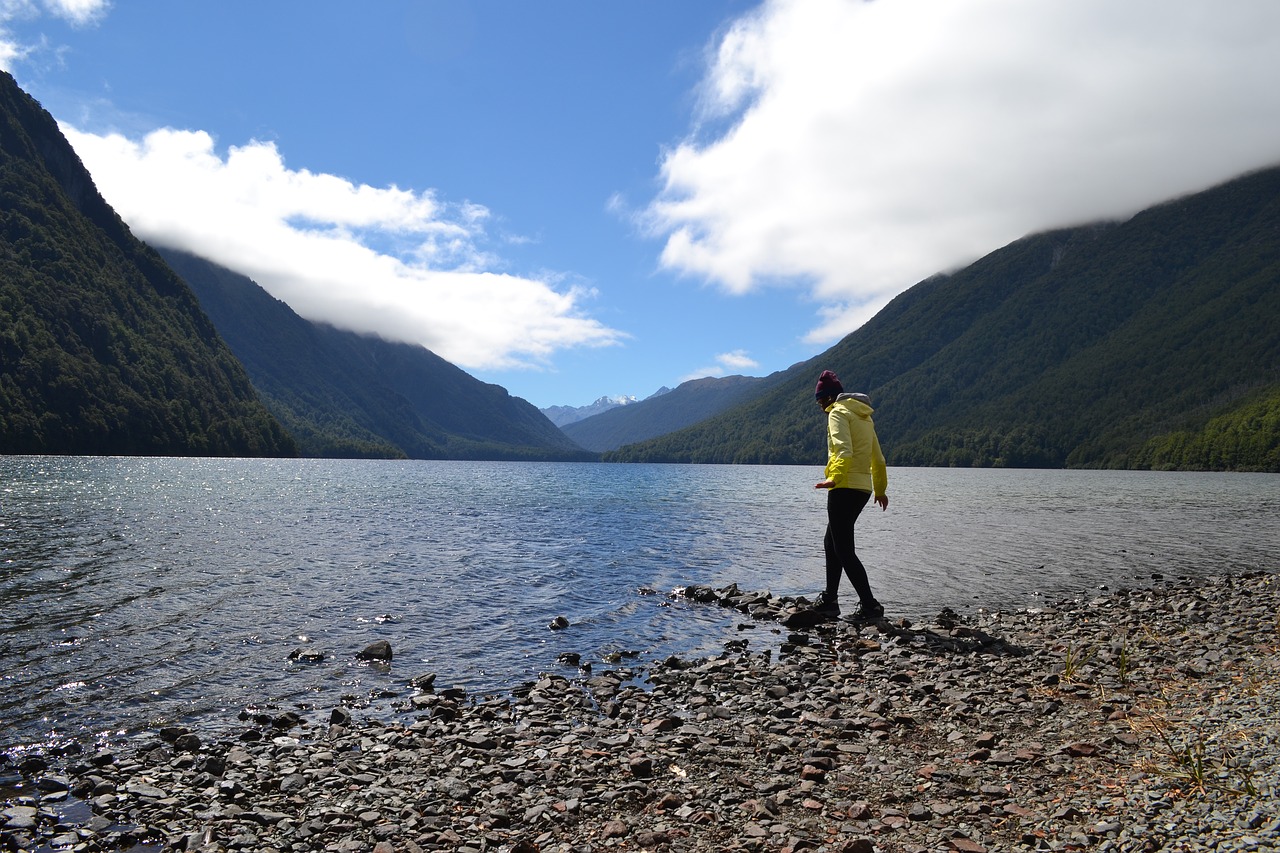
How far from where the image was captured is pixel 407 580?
81.4ft

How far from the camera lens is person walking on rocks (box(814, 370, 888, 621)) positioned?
16.2 metres

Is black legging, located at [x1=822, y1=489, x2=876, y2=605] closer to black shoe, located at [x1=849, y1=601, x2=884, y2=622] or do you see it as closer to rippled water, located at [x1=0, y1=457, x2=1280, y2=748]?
black shoe, located at [x1=849, y1=601, x2=884, y2=622]

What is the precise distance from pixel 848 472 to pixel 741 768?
8.94 metres

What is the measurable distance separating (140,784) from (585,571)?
1962 cm

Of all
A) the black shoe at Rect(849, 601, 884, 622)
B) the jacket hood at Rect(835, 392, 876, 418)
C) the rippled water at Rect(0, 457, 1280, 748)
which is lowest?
the rippled water at Rect(0, 457, 1280, 748)

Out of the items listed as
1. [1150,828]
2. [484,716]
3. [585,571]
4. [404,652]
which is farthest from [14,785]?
[585,571]

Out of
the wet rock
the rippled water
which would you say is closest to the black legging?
the rippled water

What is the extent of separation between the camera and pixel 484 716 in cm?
1154

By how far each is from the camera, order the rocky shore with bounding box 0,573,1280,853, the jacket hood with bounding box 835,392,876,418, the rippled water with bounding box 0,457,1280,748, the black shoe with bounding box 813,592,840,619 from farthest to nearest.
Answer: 1. the black shoe with bounding box 813,592,840,619
2. the jacket hood with bounding box 835,392,876,418
3. the rippled water with bounding box 0,457,1280,748
4. the rocky shore with bounding box 0,573,1280,853

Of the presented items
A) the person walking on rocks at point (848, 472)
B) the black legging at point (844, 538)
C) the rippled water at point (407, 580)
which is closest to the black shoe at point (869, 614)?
the person walking on rocks at point (848, 472)

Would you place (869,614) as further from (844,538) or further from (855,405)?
(855,405)

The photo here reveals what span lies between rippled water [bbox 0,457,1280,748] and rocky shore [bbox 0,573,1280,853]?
2125 millimetres

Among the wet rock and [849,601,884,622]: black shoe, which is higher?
[849,601,884,622]: black shoe

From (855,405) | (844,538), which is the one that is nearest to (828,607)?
(844,538)
